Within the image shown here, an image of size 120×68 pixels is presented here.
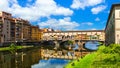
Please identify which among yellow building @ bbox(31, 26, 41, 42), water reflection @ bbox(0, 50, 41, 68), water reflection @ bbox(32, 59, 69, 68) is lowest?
water reflection @ bbox(32, 59, 69, 68)

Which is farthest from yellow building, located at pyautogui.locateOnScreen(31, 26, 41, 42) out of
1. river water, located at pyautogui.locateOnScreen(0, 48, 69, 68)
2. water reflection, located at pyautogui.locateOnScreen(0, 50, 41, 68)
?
river water, located at pyautogui.locateOnScreen(0, 48, 69, 68)

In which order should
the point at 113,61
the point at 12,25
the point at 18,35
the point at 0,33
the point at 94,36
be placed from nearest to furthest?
the point at 113,61
the point at 0,33
the point at 12,25
the point at 18,35
the point at 94,36

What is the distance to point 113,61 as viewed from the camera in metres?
29.6

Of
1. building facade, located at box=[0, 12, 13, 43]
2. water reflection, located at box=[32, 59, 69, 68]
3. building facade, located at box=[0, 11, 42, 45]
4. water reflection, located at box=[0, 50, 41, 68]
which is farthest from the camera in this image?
building facade, located at box=[0, 11, 42, 45]

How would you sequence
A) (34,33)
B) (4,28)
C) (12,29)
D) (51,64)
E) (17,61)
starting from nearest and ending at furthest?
(51,64) < (17,61) < (4,28) < (12,29) < (34,33)

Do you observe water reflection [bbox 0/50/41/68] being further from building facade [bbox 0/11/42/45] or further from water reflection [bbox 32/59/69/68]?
building facade [bbox 0/11/42/45]

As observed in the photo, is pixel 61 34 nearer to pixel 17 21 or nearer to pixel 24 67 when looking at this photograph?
pixel 17 21

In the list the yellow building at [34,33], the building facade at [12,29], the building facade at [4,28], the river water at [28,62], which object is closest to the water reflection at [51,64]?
the river water at [28,62]

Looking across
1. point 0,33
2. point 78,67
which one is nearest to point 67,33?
point 0,33

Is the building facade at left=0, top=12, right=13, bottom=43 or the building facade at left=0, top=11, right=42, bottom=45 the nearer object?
the building facade at left=0, top=12, right=13, bottom=43

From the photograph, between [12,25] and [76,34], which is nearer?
[12,25]

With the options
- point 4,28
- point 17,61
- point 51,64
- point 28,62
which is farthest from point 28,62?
point 4,28

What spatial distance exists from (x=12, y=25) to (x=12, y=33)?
418 centimetres

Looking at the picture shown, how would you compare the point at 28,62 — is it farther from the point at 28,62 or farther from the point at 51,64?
the point at 51,64
